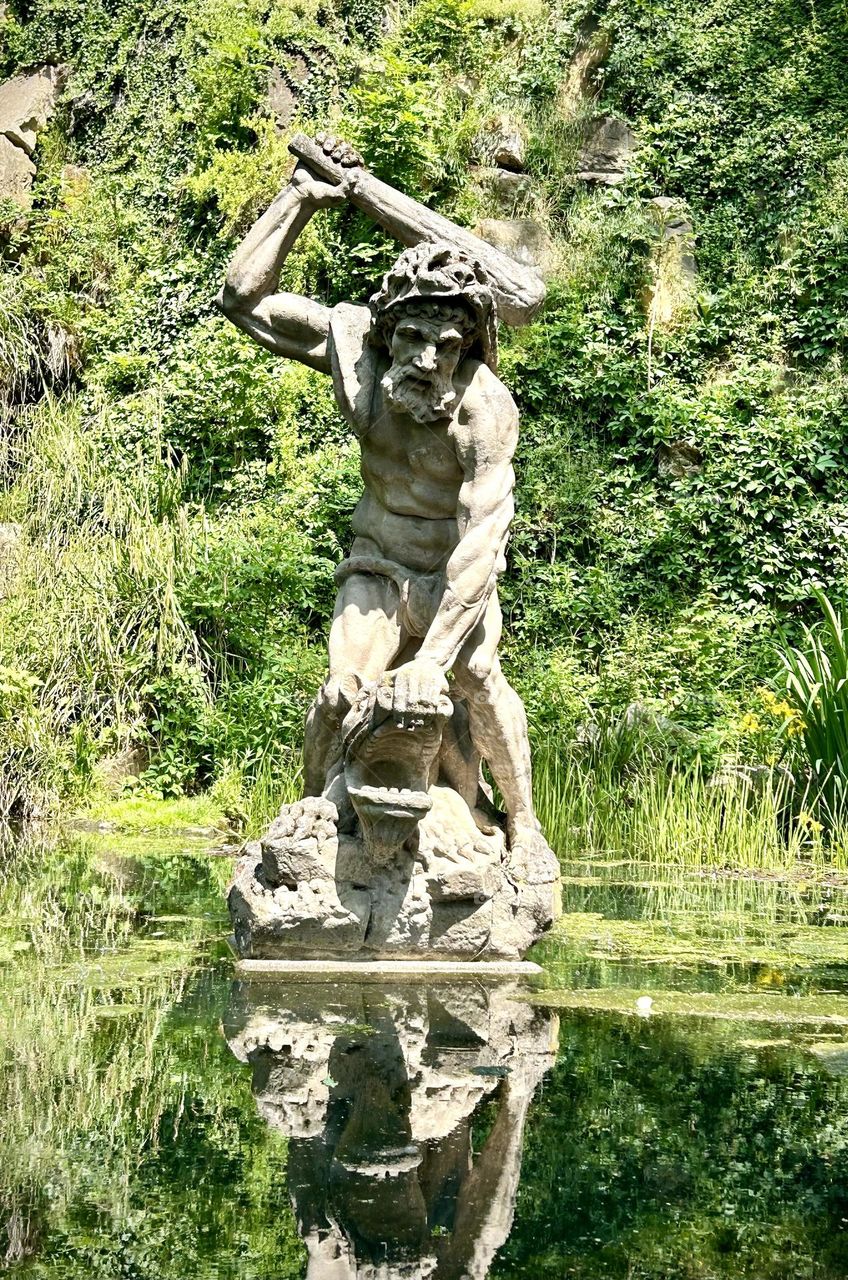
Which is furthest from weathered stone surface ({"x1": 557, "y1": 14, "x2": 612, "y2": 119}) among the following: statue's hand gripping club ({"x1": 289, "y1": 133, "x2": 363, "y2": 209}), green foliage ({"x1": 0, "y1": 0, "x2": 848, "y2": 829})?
statue's hand gripping club ({"x1": 289, "y1": 133, "x2": 363, "y2": 209})

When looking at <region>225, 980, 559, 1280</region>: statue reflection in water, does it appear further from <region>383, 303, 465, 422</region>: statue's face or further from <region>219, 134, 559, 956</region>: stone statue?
<region>383, 303, 465, 422</region>: statue's face

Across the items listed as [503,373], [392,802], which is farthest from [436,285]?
[503,373]

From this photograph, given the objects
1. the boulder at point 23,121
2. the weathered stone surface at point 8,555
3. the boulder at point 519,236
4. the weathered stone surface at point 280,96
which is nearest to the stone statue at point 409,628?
the weathered stone surface at point 8,555

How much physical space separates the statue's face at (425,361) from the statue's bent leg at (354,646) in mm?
626

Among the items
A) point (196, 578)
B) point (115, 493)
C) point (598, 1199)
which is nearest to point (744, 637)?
point (196, 578)

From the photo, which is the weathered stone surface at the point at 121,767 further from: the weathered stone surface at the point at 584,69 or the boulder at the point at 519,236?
the weathered stone surface at the point at 584,69

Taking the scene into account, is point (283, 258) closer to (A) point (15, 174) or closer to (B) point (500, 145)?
(B) point (500, 145)

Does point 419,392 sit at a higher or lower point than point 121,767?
higher

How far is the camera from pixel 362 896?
433 cm

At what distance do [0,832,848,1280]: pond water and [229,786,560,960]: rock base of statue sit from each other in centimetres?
18

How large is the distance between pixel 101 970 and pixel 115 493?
6.69 m

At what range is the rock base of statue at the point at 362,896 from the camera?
427 centimetres

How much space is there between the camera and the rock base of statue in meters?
4.27

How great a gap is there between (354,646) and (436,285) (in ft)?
3.88
